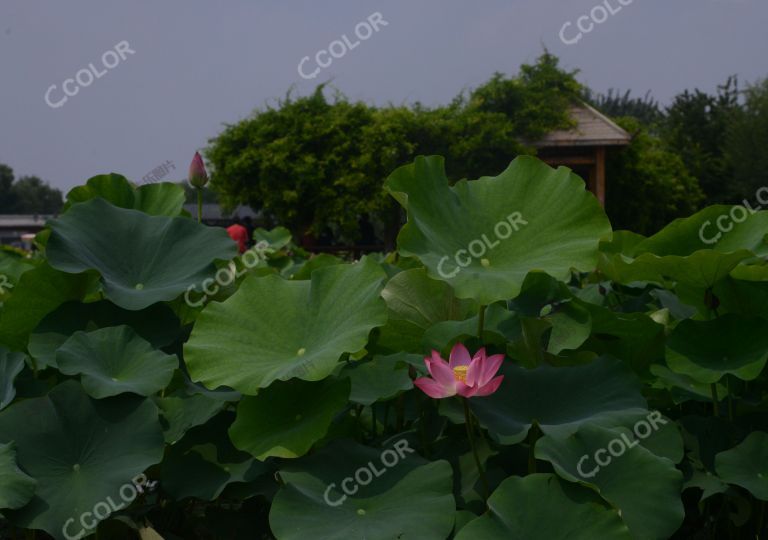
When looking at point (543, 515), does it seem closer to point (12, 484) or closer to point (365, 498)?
point (365, 498)

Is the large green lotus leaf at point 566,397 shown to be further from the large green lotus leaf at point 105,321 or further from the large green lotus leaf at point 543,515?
the large green lotus leaf at point 105,321

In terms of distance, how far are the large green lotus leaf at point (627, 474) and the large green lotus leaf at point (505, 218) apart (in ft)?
0.65

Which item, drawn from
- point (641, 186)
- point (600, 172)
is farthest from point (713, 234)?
point (641, 186)

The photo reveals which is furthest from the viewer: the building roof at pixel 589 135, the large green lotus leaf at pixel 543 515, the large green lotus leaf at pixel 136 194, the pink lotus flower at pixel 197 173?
the building roof at pixel 589 135

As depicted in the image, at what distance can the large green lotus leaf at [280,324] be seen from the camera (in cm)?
89

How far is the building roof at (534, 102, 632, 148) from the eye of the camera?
17656 mm

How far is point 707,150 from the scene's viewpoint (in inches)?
962

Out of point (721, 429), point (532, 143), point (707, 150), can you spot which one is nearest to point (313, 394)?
point (721, 429)

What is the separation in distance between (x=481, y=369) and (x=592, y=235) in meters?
0.26

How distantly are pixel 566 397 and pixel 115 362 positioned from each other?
1.67 ft

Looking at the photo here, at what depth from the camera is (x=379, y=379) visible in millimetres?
921

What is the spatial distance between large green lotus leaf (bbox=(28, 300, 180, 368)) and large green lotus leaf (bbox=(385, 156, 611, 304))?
13.3 inches

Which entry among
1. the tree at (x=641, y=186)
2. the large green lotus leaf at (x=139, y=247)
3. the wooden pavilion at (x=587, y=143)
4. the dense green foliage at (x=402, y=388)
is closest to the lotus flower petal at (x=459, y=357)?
the dense green foliage at (x=402, y=388)

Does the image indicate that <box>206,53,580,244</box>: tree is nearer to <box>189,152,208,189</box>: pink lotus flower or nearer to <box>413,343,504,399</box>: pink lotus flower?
<box>189,152,208,189</box>: pink lotus flower
